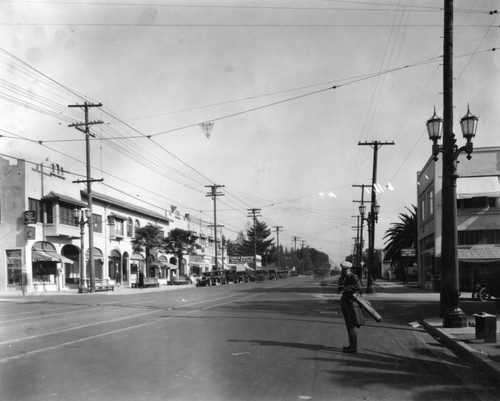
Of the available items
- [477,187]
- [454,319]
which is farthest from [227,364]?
[477,187]

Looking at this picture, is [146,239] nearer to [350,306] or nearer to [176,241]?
[176,241]

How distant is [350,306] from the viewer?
9883 mm

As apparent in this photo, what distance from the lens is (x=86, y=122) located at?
38656 mm

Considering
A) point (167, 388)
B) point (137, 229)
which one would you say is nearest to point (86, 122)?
point (137, 229)

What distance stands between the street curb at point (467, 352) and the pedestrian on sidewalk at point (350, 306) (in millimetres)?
1832

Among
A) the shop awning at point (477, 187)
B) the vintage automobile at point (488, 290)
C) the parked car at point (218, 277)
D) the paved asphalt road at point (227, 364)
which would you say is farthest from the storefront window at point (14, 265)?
the vintage automobile at point (488, 290)

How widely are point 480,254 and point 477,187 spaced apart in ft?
14.1

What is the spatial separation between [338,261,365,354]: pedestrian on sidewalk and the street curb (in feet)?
6.01

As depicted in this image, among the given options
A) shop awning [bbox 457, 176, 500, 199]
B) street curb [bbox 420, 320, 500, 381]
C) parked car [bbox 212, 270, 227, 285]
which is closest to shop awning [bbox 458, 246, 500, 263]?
shop awning [bbox 457, 176, 500, 199]

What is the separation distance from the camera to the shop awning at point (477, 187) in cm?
3357


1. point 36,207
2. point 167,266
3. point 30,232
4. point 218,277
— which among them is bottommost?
point 218,277

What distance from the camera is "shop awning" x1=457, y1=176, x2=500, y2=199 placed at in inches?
1322

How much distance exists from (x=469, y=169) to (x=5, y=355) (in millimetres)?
31917

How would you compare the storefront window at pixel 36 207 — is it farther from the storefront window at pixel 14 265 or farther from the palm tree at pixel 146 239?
the palm tree at pixel 146 239
